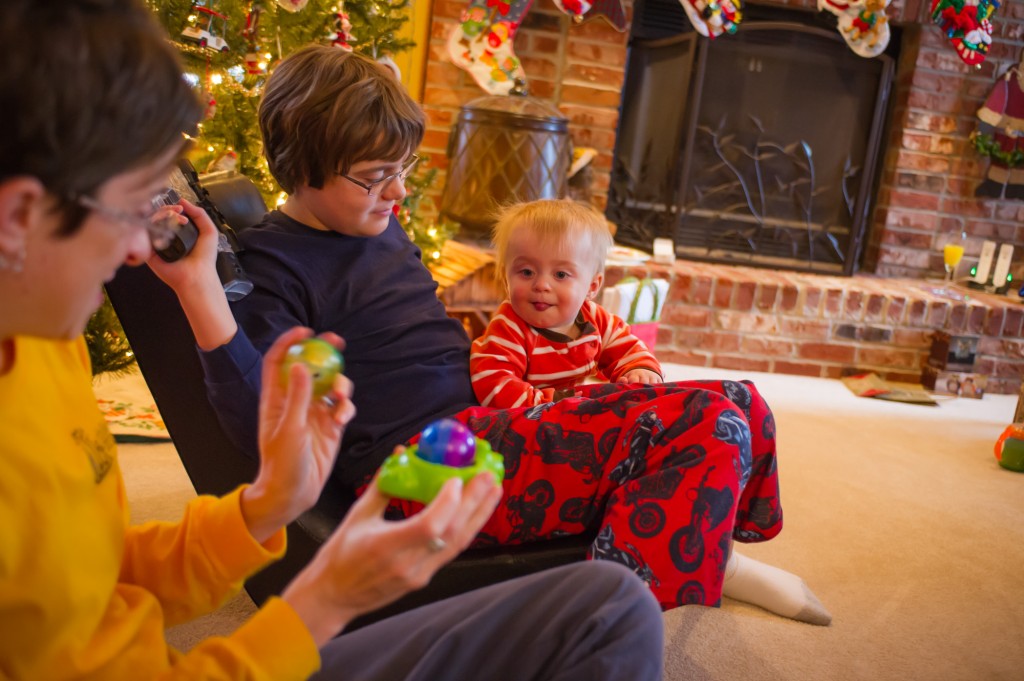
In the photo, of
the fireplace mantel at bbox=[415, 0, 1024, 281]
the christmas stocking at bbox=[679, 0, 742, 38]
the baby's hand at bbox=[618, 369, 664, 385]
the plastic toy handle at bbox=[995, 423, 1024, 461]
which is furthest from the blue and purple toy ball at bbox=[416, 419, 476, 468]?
the christmas stocking at bbox=[679, 0, 742, 38]

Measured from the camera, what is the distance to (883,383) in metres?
3.69

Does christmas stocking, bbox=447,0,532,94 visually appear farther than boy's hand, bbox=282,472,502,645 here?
Yes

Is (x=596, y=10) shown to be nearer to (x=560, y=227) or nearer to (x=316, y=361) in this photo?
(x=560, y=227)

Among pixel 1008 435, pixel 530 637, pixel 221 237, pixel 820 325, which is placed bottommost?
pixel 1008 435

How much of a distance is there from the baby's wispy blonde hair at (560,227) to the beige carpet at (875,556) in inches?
28.1

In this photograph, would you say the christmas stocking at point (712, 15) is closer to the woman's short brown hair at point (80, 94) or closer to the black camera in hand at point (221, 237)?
the black camera in hand at point (221, 237)

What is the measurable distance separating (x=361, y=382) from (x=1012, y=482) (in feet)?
7.05

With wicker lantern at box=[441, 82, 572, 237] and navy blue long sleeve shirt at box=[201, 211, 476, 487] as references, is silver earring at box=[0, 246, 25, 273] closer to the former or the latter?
navy blue long sleeve shirt at box=[201, 211, 476, 487]

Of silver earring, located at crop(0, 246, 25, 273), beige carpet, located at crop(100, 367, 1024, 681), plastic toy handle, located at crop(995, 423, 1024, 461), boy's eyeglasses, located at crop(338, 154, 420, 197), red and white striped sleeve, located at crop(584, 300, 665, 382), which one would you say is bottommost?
beige carpet, located at crop(100, 367, 1024, 681)

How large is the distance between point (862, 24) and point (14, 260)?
3.67m

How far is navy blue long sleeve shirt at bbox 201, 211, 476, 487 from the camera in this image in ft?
4.51

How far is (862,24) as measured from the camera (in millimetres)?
3672

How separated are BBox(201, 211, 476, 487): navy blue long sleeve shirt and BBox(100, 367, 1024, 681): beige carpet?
504 mm

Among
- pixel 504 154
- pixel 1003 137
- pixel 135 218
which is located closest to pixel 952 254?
pixel 1003 137
